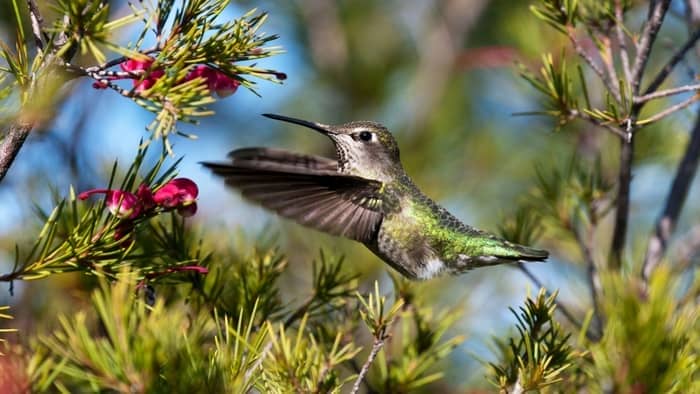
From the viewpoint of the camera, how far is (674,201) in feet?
6.84

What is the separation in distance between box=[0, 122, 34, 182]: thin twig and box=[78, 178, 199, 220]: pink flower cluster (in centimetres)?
17

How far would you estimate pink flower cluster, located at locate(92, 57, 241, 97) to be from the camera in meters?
1.30

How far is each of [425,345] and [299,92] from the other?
125 inches

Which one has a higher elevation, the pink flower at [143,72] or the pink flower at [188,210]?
the pink flower at [143,72]

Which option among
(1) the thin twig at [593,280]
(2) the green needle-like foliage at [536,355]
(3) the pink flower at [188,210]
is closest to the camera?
(2) the green needle-like foliage at [536,355]

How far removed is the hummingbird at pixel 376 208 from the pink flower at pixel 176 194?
0.32 m

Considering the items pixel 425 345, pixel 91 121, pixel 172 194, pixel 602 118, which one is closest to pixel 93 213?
pixel 172 194

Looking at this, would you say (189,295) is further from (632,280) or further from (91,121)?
(91,121)

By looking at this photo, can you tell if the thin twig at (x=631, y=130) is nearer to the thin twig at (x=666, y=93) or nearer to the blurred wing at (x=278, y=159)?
the thin twig at (x=666, y=93)

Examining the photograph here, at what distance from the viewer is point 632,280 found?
109 centimetres

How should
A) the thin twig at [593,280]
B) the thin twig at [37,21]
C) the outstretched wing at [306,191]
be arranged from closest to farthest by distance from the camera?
the thin twig at [37,21] → the outstretched wing at [306,191] → the thin twig at [593,280]

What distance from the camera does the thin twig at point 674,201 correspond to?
2041 mm

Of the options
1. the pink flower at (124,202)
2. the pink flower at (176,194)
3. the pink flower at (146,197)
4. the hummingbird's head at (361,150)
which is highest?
the hummingbird's head at (361,150)

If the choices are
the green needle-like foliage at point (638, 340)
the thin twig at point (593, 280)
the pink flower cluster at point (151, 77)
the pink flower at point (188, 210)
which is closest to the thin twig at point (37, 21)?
the pink flower cluster at point (151, 77)
